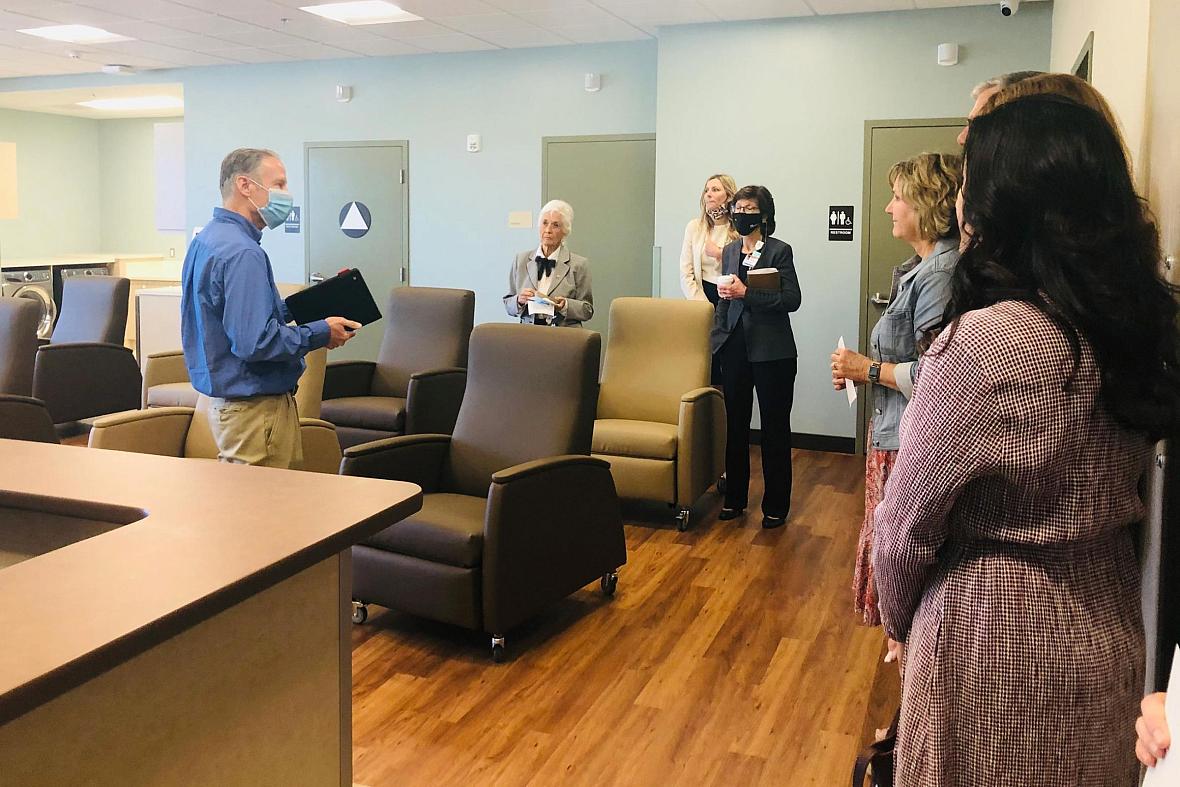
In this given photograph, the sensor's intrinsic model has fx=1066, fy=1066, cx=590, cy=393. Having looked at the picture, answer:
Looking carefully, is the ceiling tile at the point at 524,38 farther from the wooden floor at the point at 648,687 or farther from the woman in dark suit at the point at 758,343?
the wooden floor at the point at 648,687

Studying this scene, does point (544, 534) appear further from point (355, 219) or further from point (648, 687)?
point (355, 219)

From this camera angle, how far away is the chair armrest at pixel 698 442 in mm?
4945

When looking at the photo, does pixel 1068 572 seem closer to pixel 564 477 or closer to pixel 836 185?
pixel 564 477

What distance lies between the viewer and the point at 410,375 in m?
6.04

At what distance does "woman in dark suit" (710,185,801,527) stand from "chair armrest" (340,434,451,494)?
64.5 inches

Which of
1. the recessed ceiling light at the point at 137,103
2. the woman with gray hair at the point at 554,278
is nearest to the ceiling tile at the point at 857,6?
the woman with gray hair at the point at 554,278

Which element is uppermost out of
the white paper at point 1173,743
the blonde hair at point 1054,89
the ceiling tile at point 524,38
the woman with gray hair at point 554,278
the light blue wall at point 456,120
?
the ceiling tile at point 524,38

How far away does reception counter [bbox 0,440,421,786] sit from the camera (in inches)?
48.3

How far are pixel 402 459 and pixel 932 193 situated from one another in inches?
80.6

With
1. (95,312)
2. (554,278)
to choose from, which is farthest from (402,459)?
(95,312)

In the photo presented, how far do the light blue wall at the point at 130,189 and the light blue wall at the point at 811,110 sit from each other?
322 inches

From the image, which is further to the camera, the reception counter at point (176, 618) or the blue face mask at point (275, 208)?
the blue face mask at point (275, 208)

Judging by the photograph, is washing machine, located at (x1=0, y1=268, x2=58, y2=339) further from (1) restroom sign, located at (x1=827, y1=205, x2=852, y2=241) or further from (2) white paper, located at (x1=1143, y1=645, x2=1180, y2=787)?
(2) white paper, located at (x1=1143, y1=645, x2=1180, y2=787)

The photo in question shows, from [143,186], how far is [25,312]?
8430 mm
